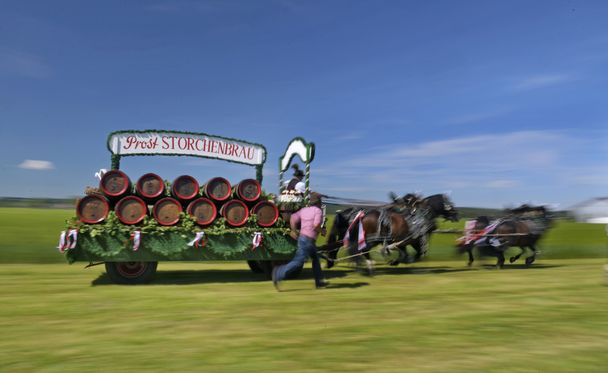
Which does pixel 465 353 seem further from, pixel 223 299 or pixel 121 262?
pixel 121 262

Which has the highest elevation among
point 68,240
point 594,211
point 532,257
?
point 594,211

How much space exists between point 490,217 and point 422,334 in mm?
10355

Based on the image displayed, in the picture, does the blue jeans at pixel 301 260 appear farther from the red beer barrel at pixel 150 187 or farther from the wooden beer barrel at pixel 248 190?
the red beer barrel at pixel 150 187

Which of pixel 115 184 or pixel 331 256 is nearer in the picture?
pixel 115 184

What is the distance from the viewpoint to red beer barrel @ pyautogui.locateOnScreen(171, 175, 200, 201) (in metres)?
9.59

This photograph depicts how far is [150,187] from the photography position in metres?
9.44

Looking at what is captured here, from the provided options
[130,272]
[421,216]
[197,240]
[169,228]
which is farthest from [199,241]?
[421,216]

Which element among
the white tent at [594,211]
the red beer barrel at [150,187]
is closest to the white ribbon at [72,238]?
the red beer barrel at [150,187]

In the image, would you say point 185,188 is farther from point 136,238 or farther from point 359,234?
point 359,234

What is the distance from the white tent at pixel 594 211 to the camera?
62812 mm

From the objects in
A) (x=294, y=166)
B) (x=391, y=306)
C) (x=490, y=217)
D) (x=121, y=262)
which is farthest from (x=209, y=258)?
(x=490, y=217)

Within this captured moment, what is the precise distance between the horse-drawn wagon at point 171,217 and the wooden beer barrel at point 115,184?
2 centimetres

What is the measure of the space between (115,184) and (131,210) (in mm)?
610

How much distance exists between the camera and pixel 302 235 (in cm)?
905
